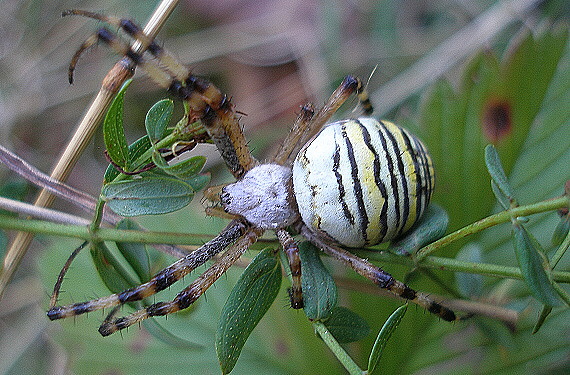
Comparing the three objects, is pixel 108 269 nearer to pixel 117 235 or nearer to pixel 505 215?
pixel 117 235

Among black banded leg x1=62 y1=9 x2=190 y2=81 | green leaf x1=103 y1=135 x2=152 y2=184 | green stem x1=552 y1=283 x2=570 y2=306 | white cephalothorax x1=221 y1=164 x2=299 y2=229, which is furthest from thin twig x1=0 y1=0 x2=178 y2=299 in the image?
green stem x1=552 y1=283 x2=570 y2=306

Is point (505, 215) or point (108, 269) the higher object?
point (108, 269)

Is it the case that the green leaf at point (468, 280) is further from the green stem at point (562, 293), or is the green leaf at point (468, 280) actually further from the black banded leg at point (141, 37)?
the black banded leg at point (141, 37)

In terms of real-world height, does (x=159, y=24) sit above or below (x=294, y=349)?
above

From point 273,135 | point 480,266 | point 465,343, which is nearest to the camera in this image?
point 480,266

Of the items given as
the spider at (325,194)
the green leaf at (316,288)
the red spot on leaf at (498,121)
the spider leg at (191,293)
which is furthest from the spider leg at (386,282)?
the red spot on leaf at (498,121)

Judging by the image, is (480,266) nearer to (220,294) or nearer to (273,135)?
(220,294)

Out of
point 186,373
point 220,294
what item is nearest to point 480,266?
point 220,294

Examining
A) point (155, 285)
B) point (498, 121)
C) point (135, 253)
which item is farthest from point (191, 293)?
point (498, 121)
